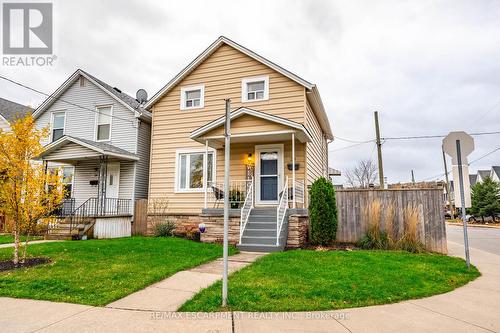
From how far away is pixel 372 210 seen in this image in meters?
9.12

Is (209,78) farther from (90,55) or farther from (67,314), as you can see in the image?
(67,314)

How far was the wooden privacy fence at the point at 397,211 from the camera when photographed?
877 cm

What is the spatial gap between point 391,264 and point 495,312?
2.32 m

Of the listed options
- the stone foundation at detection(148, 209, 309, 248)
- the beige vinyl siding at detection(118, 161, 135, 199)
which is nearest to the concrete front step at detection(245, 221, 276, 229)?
the stone foundation at detection(148, 209, 309, 248)

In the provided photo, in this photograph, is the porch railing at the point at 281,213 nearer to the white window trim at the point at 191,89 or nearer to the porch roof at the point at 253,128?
the porch roof at the point at 253,128

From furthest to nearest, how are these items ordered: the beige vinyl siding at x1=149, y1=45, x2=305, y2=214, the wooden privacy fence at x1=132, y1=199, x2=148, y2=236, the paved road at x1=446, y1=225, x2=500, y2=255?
the wooden privacy fence at x1=132, y1=199, x2=148, y2=236 → the beige vinyl siding at x1=149, y1=45, x2=305, y2=214 → the paved road at x1=446, y1=225, x2=500, y2=255

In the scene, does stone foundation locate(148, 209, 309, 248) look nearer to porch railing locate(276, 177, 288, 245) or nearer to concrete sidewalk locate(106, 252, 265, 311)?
porch railing locate(276, 177, 288, 245)

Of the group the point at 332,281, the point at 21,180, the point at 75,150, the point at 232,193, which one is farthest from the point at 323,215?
the point at 75,150

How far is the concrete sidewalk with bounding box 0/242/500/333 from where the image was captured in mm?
3264

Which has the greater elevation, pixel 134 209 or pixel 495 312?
pixel 134 209

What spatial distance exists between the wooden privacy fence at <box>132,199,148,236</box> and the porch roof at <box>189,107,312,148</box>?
442cm

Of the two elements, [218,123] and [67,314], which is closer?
[67,314]

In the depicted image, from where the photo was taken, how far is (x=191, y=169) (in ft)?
41.7

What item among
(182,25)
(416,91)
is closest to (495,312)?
(182,25)
